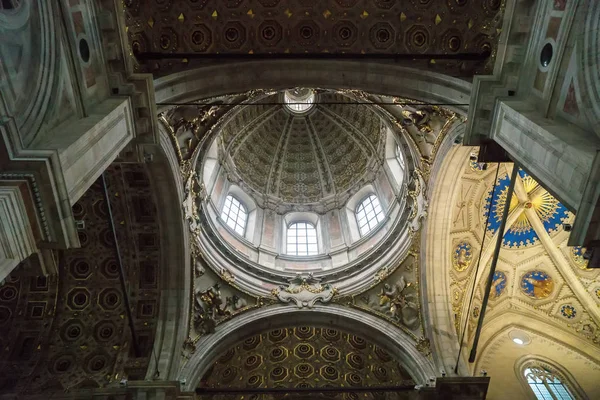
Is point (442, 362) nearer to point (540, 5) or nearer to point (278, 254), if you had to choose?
point (278, 254)

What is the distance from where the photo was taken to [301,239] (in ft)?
65.1

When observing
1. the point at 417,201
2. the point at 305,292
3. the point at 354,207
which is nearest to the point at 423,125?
the point at 417,201

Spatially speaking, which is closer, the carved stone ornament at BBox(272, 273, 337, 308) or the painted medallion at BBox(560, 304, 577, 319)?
the carved stone ornament at BBox(272, 273, 337, 308)

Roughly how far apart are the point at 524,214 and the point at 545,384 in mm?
5483

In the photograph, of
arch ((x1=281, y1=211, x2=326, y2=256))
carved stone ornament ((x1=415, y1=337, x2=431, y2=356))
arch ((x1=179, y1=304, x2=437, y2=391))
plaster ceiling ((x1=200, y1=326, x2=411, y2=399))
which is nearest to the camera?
arch ((x1=179, y1=304, x2=437, y2=391))

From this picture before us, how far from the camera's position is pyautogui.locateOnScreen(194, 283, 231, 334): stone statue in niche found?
13672 millimetres

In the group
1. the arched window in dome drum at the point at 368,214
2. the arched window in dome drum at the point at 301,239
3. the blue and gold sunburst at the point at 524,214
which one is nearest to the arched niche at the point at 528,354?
the blue and gold sunburst at the point at 524,214

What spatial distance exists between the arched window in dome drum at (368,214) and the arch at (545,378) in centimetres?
706

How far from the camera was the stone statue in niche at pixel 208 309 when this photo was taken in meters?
13.7

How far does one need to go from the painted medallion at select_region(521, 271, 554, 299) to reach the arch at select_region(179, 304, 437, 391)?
524 centimetres

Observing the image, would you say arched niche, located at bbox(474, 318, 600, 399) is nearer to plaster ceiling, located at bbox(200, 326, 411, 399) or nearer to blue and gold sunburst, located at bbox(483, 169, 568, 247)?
blue and gold sunburst, located at bbox(483, 169, 568, 247)

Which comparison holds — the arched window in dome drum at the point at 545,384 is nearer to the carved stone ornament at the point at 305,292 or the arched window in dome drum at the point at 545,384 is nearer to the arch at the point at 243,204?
the carved stone ornament at the point at 305,292

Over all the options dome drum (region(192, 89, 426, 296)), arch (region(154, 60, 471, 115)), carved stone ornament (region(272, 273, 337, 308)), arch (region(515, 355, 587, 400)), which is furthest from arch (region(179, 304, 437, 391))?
arch (region(154, 60, 471, 115))

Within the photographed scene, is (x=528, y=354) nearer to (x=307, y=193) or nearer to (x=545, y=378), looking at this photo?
(x=545, y=378)
